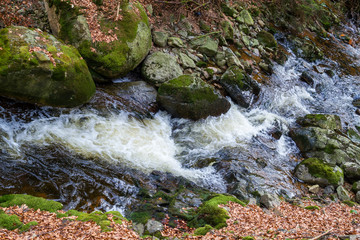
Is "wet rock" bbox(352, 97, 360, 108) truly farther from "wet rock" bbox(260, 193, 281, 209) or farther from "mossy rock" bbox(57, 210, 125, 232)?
"mossy rock" bbox(57, 210, 125, 232)

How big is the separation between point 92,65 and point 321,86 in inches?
530

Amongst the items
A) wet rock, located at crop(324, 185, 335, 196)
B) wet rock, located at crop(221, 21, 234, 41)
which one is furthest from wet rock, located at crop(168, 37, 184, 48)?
wet rock, located at crop(324, 185, 335, 196)

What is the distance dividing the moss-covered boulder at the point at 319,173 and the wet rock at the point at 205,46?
271 inches

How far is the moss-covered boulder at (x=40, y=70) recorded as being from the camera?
23.7ft

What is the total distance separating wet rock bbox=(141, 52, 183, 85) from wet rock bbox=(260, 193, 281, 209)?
588 centimetres

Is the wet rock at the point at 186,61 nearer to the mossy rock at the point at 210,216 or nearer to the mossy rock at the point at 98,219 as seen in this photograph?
the mossy rock at the point at 210,216

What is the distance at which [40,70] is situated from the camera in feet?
24.5

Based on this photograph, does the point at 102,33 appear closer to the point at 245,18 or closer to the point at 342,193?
the point at 342,193

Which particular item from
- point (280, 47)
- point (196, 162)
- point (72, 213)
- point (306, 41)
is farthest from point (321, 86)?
point (72, 213)

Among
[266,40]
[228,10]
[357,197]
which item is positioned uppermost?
[228,10]

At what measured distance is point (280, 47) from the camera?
1825cm

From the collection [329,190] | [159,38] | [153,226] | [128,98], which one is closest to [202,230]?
[153,226]

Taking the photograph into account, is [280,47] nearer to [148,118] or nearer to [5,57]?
[148,118]

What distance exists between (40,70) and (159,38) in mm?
5872
